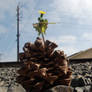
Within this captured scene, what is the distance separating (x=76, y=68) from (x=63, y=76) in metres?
3.53

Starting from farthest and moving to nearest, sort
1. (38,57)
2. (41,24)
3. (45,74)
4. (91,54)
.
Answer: (91,54)
(41,24)
(38,57)
(45,74)

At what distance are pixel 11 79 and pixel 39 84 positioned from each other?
133 inches

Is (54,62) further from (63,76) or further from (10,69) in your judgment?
(10,69)

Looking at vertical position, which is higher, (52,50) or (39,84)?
(52,50)

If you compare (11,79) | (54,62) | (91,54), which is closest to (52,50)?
(54,62)

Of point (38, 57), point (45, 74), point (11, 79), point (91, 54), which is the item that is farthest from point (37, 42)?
point (91, 54)

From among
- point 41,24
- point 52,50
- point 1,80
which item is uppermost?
point 41,24

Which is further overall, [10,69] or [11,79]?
[10,69]

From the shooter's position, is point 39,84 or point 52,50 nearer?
point 39,84

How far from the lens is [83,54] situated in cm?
Result: 862

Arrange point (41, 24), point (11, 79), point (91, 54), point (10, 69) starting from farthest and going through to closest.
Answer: point (91, 54) < point (10, 69) < point (11, 79) < point (41, 24)

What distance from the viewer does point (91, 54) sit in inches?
336

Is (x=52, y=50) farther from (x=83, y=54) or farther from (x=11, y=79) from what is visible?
(x=83, y=54)

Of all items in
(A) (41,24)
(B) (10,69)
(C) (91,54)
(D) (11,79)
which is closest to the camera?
(A) (41,24)
